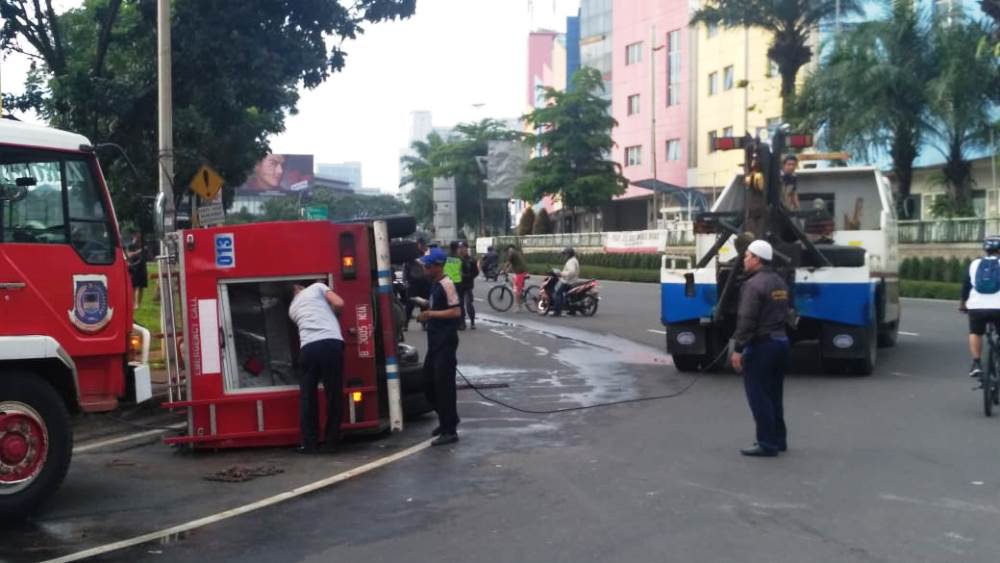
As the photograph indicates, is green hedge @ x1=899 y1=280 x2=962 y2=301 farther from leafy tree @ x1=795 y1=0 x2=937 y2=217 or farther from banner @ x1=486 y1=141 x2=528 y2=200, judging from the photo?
banner @ x1=486 y1=141 x2=528 y2=200

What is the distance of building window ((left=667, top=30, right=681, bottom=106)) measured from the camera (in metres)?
63.2

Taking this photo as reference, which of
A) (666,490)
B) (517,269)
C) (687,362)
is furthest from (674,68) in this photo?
(666,490)

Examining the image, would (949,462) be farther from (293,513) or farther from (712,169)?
(712,169)

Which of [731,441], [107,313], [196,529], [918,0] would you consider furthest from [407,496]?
[918,0]

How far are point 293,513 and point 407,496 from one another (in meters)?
0.87

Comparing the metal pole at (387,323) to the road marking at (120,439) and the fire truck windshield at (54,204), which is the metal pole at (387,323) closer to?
the road marking at (120,439)

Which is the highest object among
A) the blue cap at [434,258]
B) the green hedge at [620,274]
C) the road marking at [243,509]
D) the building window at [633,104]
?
the building window at [633,104]

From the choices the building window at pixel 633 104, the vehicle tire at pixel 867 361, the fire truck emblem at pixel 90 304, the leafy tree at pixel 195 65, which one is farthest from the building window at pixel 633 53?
the fire truck emblem at pixel 90 304

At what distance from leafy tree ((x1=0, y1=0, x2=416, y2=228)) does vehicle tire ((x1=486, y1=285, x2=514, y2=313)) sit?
36.2ft

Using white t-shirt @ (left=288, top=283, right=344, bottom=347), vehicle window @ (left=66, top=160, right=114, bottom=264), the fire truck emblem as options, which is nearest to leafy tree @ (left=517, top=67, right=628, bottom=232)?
white t-shirt @ (left=288, top=283, right=344, bottom=347)

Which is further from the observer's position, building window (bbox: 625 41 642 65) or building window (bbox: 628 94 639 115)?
building window (bbox: 628 94 639 115)

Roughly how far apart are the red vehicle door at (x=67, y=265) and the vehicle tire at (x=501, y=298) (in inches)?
833

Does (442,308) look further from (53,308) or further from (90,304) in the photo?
(53,308)

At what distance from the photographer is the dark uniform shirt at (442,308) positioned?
10.7 metres
